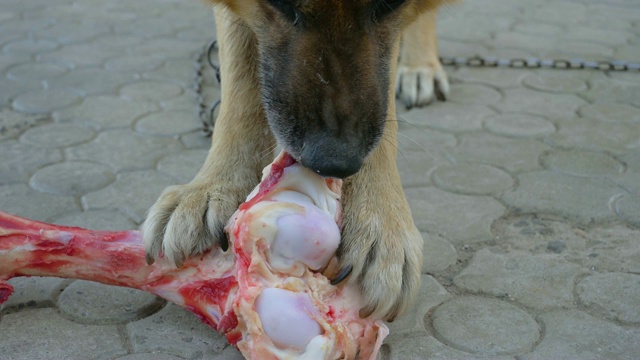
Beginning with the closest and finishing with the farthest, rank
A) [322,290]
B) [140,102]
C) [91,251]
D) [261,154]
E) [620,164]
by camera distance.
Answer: [322,290] → [91,251] → [261,154] → [620,164] → [140,102]

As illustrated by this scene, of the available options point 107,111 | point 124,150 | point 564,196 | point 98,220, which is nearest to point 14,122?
point 107,111

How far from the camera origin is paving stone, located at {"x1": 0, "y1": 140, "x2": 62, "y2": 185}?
3029 millimetres

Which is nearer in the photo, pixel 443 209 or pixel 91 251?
pixel 91 251

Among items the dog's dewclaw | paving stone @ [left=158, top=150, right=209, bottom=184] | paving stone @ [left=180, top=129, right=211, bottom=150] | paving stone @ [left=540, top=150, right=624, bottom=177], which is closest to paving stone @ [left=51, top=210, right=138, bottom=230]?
paving stone @ [left=158, top=150, right=209, bottom=184]

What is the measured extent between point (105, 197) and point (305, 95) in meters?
1.11

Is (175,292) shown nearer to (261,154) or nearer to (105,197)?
(261,154)

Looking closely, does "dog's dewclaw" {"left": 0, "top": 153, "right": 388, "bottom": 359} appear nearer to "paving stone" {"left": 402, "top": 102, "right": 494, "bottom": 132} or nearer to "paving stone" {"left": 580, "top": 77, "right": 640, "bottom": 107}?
"paving stone" {"left": 402, "top": 102, "right": 494, "bottom": 132}

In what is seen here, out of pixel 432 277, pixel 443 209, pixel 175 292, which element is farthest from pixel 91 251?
pixel 443 209

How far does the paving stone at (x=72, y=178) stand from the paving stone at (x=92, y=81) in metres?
0.97

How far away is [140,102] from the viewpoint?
12.8 feet

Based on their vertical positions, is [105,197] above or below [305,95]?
below

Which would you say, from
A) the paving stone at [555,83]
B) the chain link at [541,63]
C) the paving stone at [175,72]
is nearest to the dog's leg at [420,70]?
the chain link at [541,63]

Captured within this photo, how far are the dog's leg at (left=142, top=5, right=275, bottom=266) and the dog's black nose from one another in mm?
325

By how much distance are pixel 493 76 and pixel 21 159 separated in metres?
2.47
